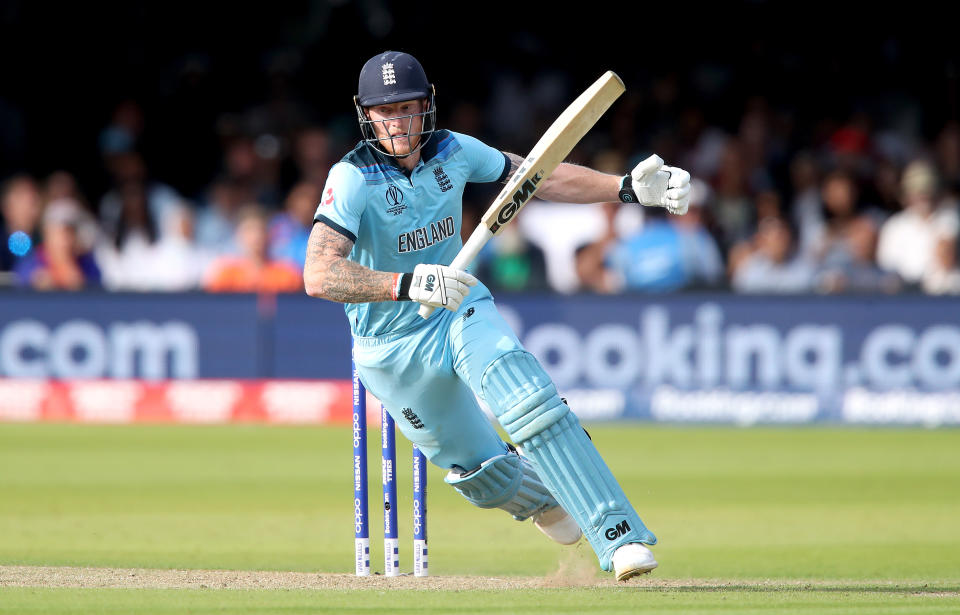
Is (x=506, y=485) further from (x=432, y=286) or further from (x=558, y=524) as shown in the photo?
(x=432, y=286)

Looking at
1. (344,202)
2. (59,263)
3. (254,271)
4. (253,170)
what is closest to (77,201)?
(59,263)

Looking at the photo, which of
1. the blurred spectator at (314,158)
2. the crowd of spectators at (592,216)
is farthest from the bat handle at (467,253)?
the blurred spectator at (314,158)

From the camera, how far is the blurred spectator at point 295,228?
11188 mm

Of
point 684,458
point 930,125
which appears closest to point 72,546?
point 684,458

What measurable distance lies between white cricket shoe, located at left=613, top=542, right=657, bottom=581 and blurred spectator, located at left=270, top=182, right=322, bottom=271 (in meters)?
6.99

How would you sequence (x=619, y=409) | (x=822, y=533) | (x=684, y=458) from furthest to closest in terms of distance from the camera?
1. (x=619, y=409)
2. (x=684, y=458)
3. (x=822, y=533)

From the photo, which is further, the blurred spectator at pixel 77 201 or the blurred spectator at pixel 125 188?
the blurred spectator at pixel 125 188

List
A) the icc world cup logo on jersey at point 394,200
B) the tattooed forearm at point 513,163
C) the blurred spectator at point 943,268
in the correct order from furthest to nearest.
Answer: the blurred spectator at point 943,268 < the tattooed forearm at point 513,163 < the icc world cup logo on jersey at point 394,200

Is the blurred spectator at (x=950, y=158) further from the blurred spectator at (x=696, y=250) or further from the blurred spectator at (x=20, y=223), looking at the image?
the blurred spectator at (x=20, y=223)

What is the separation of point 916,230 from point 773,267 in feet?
4.03

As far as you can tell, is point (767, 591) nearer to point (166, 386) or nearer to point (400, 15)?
point (166, 386)

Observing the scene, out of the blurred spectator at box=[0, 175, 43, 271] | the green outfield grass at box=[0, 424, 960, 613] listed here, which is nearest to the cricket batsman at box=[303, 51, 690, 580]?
the green outfield grass at box=[0, 424, 960, 613]

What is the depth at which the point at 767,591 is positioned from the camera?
185 inches

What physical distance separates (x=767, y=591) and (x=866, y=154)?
8.55 meters
